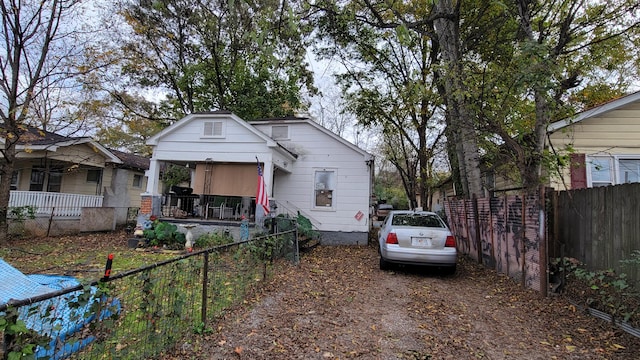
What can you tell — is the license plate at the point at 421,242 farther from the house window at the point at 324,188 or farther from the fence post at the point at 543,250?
the house window at the point at 324,188

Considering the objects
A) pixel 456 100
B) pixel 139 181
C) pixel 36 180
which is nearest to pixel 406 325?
pixel 456 100

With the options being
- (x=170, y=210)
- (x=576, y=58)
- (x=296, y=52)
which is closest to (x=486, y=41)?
(x=576, y=58)

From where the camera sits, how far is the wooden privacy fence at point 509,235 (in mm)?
5484

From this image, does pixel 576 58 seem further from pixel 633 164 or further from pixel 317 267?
pixel 317 267

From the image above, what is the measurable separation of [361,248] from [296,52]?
8713 millimetres

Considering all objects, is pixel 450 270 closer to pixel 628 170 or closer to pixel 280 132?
pixel 628 170

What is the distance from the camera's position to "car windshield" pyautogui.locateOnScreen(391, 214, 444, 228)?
749 cm

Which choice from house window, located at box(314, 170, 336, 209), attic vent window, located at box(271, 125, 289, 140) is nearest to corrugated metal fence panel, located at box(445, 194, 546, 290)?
house window, located at box(314, 170, 336, 209)

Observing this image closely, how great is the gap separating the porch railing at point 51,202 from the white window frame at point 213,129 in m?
6.72

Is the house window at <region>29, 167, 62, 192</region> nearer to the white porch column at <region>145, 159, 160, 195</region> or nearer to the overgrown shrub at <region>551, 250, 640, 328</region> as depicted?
the white porch column at <region>145, 159, 160, 195</region>

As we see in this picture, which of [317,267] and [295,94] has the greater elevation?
[295,94]

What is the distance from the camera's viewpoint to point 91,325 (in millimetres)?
2559

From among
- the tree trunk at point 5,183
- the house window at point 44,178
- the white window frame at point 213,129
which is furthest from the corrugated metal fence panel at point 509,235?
the house window at point 44,178

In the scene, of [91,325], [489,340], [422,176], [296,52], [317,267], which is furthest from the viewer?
[422,176]
